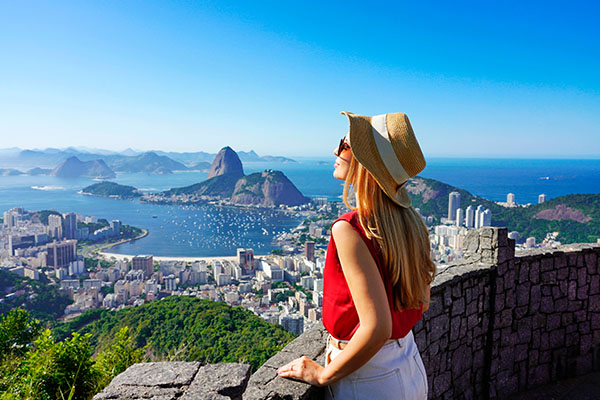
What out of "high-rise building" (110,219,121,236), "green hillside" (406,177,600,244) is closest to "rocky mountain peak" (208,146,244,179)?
"high-rise building" (110,219,121,236)

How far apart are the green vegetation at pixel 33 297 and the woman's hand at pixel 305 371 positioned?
19.3m

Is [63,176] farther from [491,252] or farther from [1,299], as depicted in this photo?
[491,252]

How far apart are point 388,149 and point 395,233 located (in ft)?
0.76

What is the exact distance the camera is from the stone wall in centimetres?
278

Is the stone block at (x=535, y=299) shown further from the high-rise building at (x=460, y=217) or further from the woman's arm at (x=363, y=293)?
the high-rise building at (x=460, y=217)

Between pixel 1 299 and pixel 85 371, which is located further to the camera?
pixel 1 299

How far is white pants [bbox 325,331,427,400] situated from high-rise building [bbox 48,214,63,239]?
1879 inches

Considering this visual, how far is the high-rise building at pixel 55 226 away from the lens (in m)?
41.9

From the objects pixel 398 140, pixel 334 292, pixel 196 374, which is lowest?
pixel 196 374

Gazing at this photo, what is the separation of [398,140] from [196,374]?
39.7 inches

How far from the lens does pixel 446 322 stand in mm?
2766

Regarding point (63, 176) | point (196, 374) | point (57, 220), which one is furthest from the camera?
point (63, 176)

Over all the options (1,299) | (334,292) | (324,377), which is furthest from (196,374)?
(1,299)

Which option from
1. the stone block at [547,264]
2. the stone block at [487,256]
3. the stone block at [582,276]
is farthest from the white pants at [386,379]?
the stone block at [582,276]
